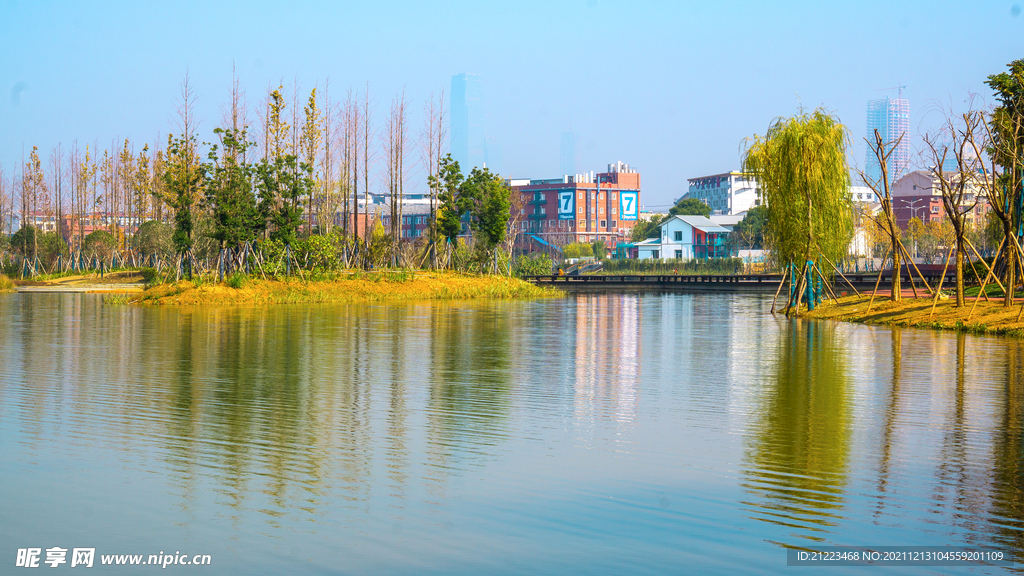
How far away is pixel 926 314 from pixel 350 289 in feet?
84.4

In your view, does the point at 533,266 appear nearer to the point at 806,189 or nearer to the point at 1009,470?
the point at 806,189

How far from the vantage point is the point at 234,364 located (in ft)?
49.9

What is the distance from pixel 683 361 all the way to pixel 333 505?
10.8 meters

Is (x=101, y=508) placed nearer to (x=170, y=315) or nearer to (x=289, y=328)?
(x=289, y=328)

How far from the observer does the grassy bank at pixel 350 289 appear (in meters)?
36.6

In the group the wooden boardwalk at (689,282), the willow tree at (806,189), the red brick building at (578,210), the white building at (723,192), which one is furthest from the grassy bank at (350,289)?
the white building at (723,192)

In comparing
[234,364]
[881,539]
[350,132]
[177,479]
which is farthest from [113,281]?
[881,539]

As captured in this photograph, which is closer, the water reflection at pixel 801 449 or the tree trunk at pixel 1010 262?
the water reflection at pixel 801 449

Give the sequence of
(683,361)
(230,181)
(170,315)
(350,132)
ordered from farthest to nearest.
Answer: (350,132), (230,181), (170,315), (683,361)

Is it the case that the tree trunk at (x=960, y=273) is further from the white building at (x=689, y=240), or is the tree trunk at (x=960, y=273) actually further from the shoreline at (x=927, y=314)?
the white building at (x=689, y=240)

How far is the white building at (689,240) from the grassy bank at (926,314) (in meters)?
66.1

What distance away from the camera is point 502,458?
809 cm

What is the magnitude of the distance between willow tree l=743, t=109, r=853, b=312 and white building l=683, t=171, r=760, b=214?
12098 centimetres

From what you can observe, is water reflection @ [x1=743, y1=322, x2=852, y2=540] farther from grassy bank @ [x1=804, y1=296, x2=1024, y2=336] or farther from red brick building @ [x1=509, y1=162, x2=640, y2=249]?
red brick building @ [x1=509, y1=162, x2=640, y2=249]
